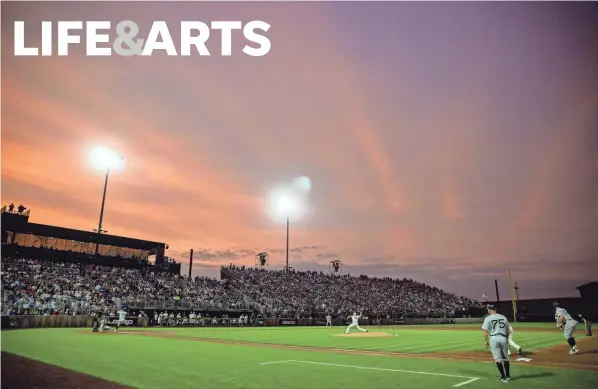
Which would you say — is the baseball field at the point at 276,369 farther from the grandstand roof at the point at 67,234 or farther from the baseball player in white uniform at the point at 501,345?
the grandstand roof at the point at 67,234

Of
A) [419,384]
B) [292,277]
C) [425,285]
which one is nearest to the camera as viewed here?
[419,384]

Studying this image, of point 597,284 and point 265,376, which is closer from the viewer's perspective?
point 265,376

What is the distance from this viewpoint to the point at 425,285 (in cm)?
8575

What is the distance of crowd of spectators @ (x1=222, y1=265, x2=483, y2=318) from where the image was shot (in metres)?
58.7

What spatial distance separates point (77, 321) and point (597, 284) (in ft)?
240

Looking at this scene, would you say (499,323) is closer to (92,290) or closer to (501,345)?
(501,345)

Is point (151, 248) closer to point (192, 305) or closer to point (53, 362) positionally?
point (192, 305)

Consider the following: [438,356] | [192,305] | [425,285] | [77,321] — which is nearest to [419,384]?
[438,356]

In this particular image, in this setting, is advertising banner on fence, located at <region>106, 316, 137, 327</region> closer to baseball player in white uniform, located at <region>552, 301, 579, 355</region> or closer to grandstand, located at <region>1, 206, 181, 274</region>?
grandstand, located at <region>1, 206, 181, 274</region>

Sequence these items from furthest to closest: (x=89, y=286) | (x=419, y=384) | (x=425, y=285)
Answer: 1. (x=425, y=285)
2. (x=89, y=286)
3. (x=419, y=384)

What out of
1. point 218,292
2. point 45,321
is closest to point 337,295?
point 218,292

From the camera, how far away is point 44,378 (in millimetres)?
9242

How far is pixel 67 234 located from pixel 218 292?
20802mm

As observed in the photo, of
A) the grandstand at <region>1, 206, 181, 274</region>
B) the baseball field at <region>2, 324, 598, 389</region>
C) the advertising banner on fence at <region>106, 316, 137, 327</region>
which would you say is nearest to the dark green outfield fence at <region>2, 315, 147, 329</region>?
the advertising banner on fence at <region>106, 316, 137, 327</region>
